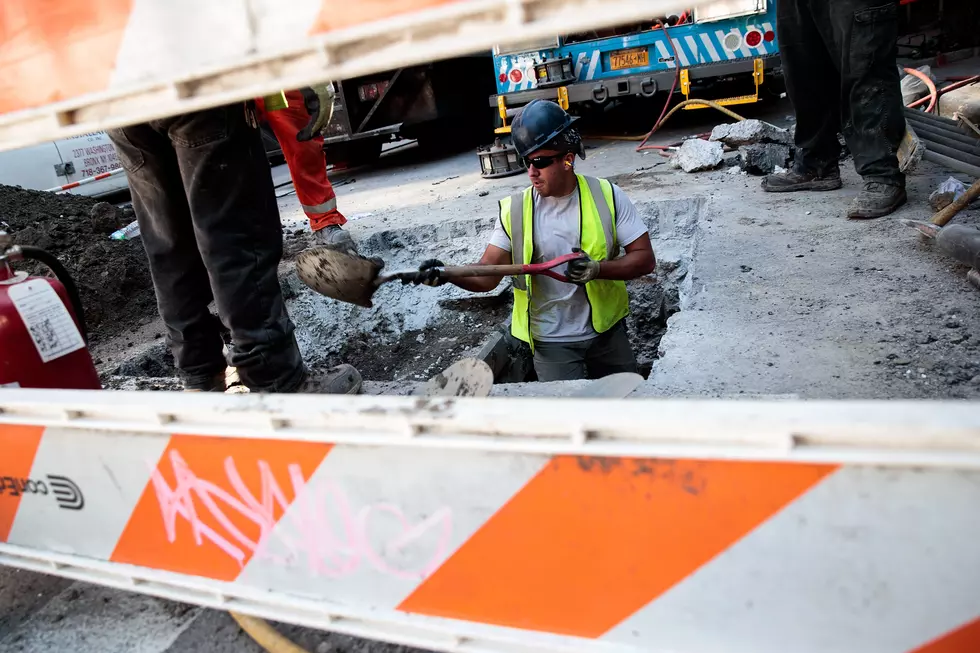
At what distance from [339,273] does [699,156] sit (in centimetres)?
415

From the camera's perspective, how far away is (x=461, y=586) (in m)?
1.32

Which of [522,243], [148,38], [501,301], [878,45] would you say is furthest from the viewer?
[501,301]

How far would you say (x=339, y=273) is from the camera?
8.19 ft

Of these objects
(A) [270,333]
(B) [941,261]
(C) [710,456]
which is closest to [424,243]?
(A) [270,333]

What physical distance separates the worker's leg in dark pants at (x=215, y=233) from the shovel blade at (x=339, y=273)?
0.63 feet

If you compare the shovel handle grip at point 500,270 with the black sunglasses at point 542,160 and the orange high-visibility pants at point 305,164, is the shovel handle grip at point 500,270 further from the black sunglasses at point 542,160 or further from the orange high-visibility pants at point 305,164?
the orange high-visibility pants at point 305,164

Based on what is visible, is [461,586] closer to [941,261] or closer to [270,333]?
[270,333]

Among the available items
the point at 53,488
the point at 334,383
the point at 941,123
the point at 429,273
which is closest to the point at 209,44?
the point at 53,488

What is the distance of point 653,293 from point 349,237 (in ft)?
7.60

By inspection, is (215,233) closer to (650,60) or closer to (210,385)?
(210,385)

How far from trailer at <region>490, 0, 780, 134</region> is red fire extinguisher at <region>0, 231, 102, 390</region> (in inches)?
241

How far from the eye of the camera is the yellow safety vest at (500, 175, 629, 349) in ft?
10.2

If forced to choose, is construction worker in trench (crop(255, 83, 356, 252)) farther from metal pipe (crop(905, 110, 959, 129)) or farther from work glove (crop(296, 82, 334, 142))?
metal pipe (crop(905, 110, 959, 129))

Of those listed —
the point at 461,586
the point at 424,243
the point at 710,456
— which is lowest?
the point at 424,243
